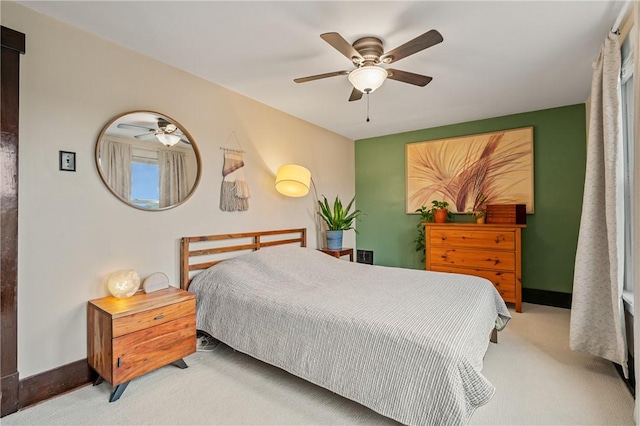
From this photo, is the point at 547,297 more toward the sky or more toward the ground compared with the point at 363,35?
more toward the ground

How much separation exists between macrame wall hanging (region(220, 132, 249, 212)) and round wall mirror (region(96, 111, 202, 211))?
0.32m

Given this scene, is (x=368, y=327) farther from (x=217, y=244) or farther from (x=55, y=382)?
(x=55, y=382)

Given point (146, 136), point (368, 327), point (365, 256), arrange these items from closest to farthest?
point (368, 327) < point (146, 136) < point (365, 256)

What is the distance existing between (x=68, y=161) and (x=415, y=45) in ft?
7.96

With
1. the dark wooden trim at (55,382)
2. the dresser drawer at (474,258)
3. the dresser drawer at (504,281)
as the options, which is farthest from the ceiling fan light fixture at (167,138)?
the dresser drawer at (504,281)

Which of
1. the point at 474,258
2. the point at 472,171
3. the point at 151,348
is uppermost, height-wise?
the point at 472,171

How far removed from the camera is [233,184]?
312 centimetres

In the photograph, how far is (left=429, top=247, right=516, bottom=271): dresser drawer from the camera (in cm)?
354

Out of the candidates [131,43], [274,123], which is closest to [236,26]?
[131,43]

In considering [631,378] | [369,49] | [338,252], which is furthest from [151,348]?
[631,378]

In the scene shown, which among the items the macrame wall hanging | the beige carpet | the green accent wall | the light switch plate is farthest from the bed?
the green accent wall

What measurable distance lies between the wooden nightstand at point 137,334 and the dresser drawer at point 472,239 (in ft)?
10.2

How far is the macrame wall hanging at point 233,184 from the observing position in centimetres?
304

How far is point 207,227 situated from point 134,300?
93cm
